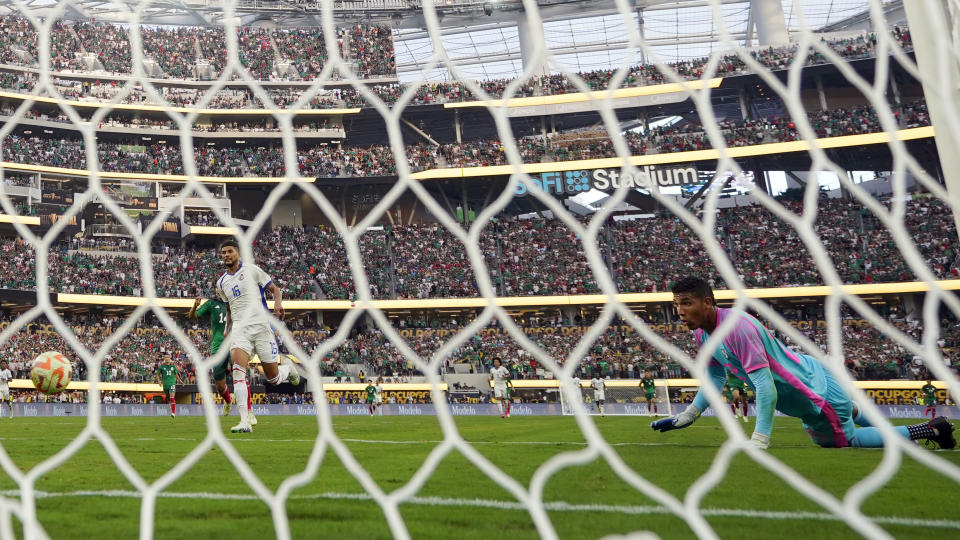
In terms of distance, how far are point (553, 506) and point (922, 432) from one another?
3.52 m

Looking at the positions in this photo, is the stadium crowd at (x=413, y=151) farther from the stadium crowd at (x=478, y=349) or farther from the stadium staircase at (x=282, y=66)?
the stadium crowd at (x=478, y=349)

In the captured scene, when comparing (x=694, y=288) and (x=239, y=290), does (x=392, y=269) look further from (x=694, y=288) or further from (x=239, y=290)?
(x=694, y=288)

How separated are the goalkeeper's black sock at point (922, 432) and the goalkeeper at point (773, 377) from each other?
0.63 meters

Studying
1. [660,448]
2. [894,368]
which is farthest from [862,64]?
[660,448]

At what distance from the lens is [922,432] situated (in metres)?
5.32

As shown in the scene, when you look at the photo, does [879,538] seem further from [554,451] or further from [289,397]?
[289,397]

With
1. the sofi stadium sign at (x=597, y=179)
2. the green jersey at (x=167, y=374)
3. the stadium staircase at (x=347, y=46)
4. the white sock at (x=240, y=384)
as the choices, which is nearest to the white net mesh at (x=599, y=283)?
the white sock at (x=240, y=384)

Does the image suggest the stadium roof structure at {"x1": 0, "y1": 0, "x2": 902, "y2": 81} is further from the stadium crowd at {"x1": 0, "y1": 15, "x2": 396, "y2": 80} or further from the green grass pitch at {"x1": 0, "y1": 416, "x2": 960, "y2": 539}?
the green grass pitch at {"x1": 0, "y1": 416, "x2": 960, "y2": 539}

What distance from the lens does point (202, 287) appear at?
3158 centimetres

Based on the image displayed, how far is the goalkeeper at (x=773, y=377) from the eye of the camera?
445 cm

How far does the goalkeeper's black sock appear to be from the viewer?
207 inches

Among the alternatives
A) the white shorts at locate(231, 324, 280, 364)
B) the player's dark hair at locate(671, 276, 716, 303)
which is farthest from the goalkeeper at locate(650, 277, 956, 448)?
the white shorts at locate(231, 324, 280, 364)

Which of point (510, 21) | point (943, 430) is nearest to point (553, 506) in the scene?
point (943, 430)

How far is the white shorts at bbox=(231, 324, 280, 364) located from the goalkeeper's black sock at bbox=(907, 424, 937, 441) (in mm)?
5291
